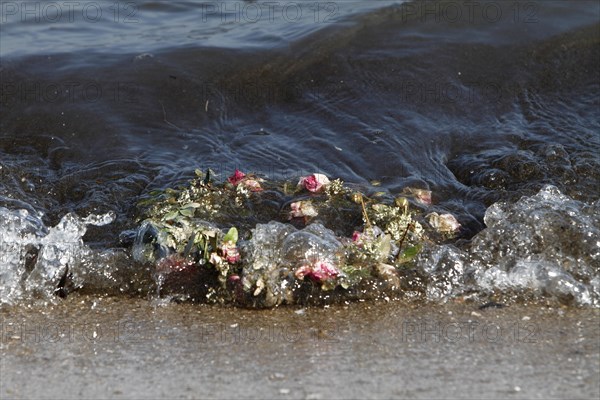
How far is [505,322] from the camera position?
2.94 m

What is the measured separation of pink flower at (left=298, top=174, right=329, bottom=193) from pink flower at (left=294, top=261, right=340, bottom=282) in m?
0.87

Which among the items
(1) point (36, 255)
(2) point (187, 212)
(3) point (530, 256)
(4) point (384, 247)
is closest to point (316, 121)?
(2) point (187, 212)

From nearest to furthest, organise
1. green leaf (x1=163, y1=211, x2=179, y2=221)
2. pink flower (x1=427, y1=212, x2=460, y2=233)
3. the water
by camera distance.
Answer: the water
green leaf (x1=163, y1=211, x2=179, y2=221)
pink flower (x1=427, y1=212, x2=460, y2=233)

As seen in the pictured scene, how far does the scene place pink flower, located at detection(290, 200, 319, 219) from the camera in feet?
12.4

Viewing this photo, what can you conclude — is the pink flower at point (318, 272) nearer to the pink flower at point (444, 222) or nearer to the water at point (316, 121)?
the water at point (316, 121)

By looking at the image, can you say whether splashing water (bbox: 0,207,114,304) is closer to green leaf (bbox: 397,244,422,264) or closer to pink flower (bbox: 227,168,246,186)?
pink flower (bbox: 227,168,246,186)

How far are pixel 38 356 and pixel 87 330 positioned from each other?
239mm

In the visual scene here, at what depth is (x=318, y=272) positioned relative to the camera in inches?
123

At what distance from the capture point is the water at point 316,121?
11.0ft

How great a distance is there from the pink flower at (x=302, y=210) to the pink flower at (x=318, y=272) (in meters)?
0.63

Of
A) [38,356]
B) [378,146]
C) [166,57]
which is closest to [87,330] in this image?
[38,356]

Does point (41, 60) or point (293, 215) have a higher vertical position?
point (41, 60)

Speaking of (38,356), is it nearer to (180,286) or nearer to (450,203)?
(180,286)

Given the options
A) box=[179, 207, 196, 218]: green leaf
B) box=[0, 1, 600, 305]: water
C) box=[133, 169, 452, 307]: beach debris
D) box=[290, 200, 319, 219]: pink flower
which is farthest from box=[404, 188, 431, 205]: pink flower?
box=[179, 207, 196, 218]: green leaf
